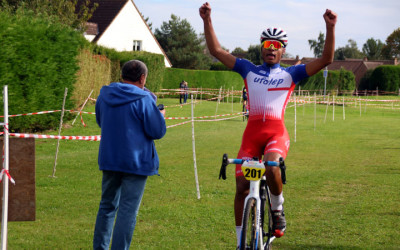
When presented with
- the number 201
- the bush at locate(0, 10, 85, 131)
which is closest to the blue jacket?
the number 201

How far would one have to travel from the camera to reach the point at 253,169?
468 cm

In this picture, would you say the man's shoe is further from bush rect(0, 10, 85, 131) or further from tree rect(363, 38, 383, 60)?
tree rect(363, 38, 383, 60)

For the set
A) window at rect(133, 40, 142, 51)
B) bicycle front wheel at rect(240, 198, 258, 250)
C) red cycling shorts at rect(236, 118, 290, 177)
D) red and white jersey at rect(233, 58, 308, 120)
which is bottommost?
bicycle front wheel at rect(240, 198, 258, 250)

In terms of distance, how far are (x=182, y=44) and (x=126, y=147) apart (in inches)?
2997

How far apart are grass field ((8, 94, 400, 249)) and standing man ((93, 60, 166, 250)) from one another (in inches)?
55.0

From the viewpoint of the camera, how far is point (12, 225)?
23.7ft

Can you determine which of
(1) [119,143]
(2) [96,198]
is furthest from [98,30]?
(1) [119,143]

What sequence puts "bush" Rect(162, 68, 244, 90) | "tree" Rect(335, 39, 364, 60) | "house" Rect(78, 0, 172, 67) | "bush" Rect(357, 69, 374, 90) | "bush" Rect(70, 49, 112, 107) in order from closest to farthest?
"bush" Rect(70, 49, 112, 107)
"house" Rect(78, 0, 172, 67)
"bush" Rect(162, 68, 244, 90)
"bush" Rect(357, 69, 374, 90)
"tree" Rect(335, 39, 364, 60)

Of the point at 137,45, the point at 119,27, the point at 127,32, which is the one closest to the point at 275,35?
the point at 119,27

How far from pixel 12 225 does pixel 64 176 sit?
13.2ft

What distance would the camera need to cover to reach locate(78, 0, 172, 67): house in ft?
167

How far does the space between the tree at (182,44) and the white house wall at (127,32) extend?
21.0 meters

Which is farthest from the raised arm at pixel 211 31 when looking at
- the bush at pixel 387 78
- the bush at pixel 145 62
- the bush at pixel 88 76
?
the bush at pixel 387 78

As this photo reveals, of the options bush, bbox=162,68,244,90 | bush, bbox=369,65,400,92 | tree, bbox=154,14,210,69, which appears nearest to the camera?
bush, bbox=162,68,244,90
